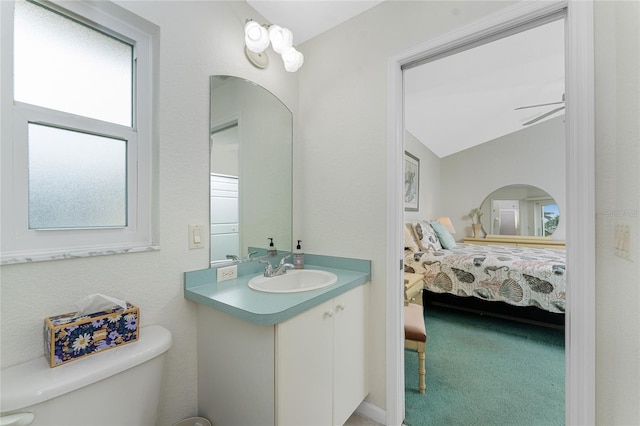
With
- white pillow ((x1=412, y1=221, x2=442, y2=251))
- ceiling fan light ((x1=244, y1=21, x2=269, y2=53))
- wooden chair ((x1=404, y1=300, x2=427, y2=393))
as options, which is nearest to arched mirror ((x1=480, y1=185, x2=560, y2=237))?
white pillow ((x1=412, y1=221, x2=442, y2=251))

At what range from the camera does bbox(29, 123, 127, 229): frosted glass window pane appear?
0.88 m

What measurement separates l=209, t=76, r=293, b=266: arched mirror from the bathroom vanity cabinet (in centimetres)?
44

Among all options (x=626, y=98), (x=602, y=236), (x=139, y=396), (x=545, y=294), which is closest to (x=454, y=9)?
(x=626, y=98)

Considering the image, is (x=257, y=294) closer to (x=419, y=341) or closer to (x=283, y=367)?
(x=283, y=367)

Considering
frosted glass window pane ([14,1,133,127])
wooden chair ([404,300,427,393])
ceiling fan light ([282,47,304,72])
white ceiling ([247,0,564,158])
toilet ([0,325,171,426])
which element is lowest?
wooden chair ([404,300,427,393])

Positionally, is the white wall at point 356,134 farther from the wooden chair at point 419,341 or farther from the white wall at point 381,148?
the wooden chair at point 419,341

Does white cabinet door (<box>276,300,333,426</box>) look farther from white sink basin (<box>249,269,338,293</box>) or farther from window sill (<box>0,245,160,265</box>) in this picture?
window sill (<box>0,245,160,265</box>)

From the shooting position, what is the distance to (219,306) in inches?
40.4

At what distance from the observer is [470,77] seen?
2.44m

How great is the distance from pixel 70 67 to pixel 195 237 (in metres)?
0.81

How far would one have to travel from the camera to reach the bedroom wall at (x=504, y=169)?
4453 millimetres

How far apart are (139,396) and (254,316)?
0.47 metres

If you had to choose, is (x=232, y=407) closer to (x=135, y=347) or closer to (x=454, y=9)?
(x=135, y=347)

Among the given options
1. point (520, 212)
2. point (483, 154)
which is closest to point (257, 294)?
point (520, 212)
